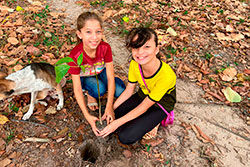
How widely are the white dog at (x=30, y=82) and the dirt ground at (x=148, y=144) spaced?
1.25 ft

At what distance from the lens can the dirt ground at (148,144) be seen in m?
2.10

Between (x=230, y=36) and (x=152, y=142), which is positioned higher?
(x=230, y=36)

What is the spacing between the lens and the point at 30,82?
2.10 meters

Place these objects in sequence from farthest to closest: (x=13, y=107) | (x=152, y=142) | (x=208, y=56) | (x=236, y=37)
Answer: (x=236, y=37) < (x=208, y=56) < (x=13, y=107) < (x=152, y=142)

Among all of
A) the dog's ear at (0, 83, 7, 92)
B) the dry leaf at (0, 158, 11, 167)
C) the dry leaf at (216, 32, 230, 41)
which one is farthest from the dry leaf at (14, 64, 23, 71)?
the dry leaf at (216, 32, 230, 41)

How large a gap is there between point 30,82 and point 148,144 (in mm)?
1659

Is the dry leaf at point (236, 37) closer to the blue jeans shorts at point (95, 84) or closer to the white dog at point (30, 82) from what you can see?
Answer: the blue jeans shorts at point (95, 84)

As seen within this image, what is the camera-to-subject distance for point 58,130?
7.78ft

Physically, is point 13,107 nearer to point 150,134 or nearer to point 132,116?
point 132,116

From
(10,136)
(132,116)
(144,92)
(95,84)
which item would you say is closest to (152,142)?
(132,116)

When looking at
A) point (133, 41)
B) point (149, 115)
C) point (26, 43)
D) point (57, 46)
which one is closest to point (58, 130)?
point (149, 115)

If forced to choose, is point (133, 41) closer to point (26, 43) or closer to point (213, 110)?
point (213, 110)

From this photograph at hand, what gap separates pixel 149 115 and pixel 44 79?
138 centimetres

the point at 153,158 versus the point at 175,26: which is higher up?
the point at 175,26
